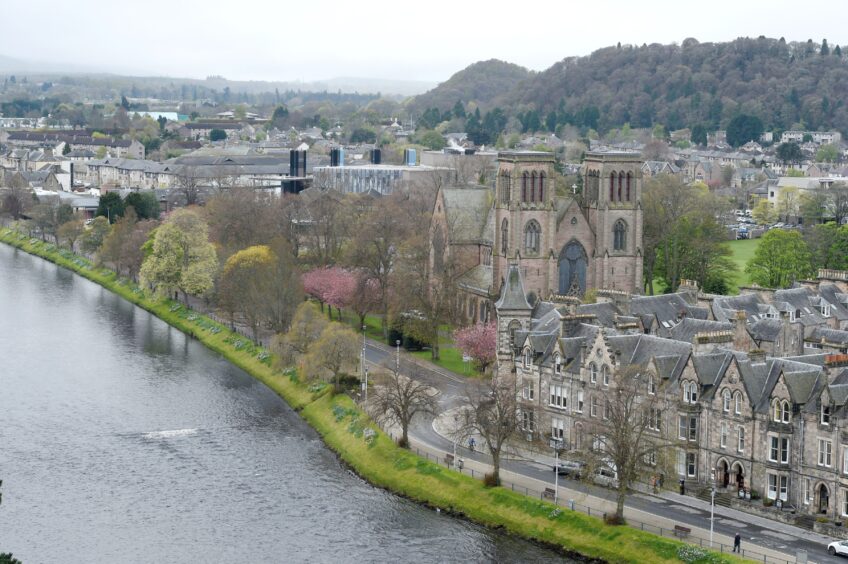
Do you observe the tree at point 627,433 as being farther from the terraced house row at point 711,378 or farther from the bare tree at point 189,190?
the bare tree at point 189,190

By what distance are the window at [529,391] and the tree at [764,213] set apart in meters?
100

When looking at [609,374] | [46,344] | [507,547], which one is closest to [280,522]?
[507,547]

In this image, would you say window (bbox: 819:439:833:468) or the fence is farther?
window (bbox: 819:439:833:468)

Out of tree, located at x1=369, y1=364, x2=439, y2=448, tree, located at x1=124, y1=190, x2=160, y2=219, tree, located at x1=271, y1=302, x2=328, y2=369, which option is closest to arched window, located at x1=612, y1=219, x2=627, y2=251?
tree, located at x1=271, y1=302, x2=328, y2=369

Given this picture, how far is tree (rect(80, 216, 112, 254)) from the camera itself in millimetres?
155000

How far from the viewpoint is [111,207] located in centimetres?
16550

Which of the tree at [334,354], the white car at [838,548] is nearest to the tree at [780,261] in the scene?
the tree at [334,354]

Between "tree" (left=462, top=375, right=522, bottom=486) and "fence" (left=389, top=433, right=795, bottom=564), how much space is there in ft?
4.32

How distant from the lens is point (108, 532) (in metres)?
63.9

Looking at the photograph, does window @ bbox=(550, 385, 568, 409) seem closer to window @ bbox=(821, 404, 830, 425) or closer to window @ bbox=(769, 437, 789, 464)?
window @ bbox=(769, 437, 789, 464)

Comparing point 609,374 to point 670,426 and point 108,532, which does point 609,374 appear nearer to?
point 670,426

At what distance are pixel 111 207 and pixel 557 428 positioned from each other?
343 feet

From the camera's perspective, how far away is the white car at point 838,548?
5469 cm

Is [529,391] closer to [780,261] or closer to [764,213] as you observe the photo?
[780,261]
